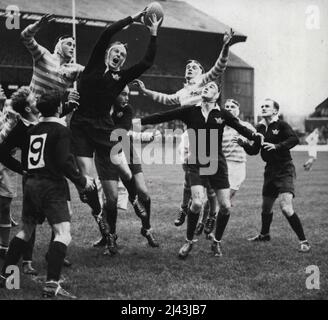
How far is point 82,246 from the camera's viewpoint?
6.44 meters

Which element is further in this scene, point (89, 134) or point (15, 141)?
point (89, 134)

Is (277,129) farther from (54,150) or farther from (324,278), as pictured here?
(54,150)

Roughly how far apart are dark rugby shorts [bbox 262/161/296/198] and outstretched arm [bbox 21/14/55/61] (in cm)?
333

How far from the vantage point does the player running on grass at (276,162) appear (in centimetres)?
634

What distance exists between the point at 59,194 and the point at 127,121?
2.45m

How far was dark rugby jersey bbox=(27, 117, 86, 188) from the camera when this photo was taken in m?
4.30

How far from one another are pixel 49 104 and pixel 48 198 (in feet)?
2.73

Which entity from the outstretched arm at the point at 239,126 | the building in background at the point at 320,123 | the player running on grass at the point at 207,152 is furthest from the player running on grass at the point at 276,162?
the building in background at the point at 320,123

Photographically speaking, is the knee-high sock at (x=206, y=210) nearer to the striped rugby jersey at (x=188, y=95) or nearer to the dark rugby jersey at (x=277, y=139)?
the dark rugby jersey at (x=277, y=139)

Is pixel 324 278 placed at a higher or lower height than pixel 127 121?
lower

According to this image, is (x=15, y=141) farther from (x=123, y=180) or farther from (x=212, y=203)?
(x=212, y=203)

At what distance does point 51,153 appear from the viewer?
4324 mm

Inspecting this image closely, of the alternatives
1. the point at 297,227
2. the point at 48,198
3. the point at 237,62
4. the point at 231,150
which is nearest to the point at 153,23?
the point at 48,198
